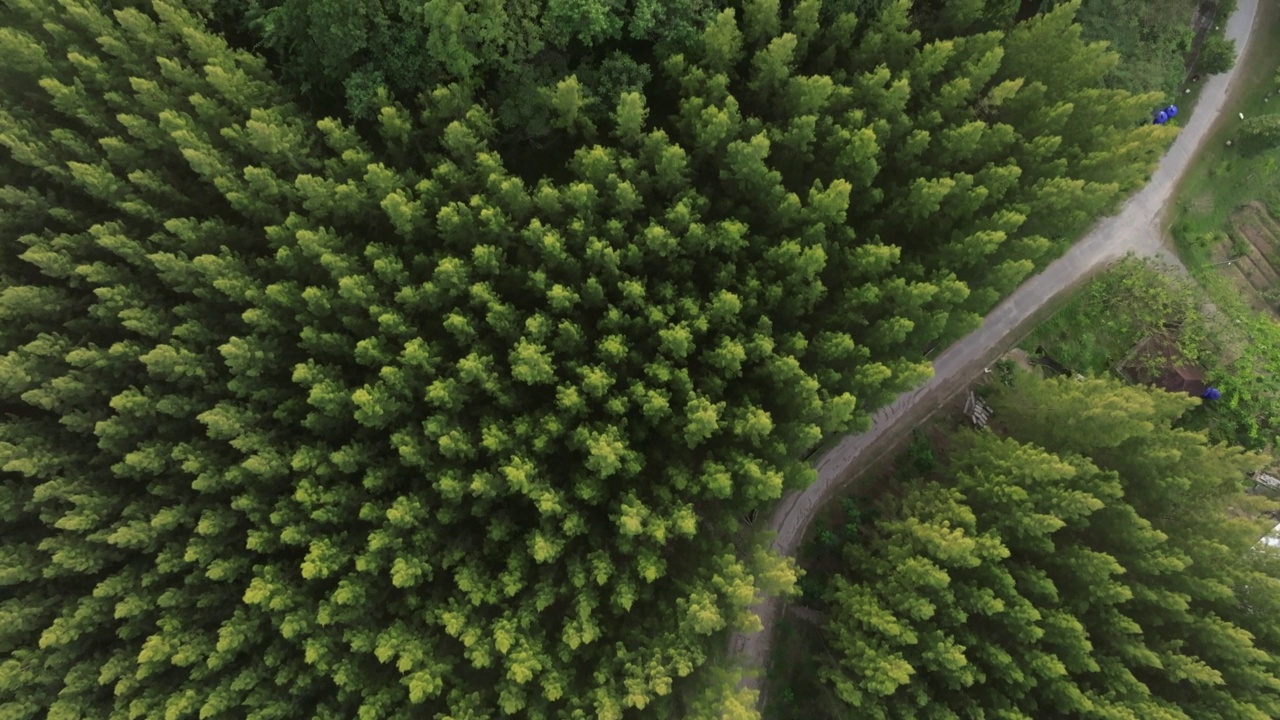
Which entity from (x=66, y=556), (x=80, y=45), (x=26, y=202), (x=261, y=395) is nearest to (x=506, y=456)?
(x=261, y=395)

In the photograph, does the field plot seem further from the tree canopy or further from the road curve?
the tree canopy

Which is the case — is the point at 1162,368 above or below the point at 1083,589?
above

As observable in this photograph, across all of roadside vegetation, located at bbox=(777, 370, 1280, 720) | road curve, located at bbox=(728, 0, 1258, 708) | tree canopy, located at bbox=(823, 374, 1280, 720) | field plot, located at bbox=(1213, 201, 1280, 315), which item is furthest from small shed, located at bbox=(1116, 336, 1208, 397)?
roadside vegetation, located at bbox=(777, 370, 1280, 720)

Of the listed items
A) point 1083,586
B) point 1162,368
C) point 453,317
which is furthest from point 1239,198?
point 453,317

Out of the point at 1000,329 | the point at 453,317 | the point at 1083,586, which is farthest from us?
the point at 1000,329

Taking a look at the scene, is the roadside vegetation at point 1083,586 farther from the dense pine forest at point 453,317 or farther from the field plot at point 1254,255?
the field plot at point 1254,255

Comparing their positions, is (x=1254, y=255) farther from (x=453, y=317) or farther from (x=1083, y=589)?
(x=453, y=317)

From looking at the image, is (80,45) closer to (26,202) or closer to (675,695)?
(26,202)
